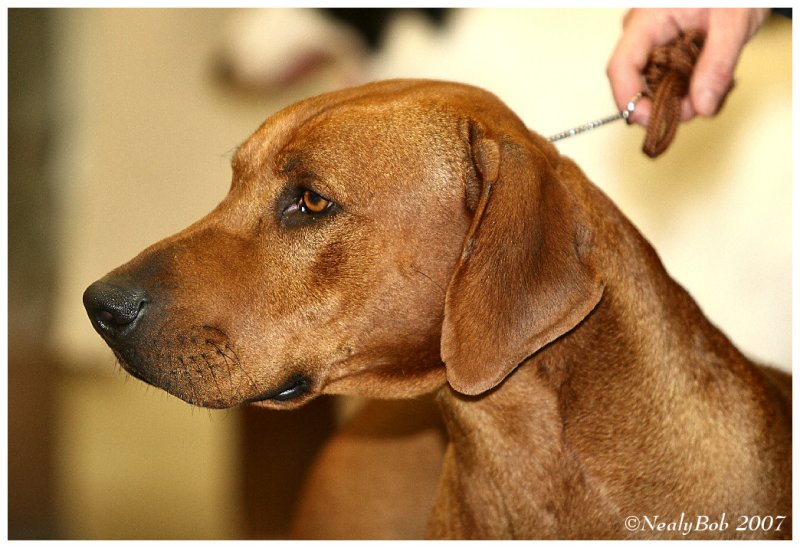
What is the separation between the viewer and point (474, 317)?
2.09m

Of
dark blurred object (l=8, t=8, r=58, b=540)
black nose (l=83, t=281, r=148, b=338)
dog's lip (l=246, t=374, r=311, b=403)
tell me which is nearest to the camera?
black nose (l=83, t=281, r=148, b=338)

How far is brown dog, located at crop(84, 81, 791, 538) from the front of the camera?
2.09m

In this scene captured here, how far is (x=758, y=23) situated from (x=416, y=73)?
249 cm

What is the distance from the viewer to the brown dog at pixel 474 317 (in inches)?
82.4

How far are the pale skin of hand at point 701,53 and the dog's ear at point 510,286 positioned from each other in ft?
2.96

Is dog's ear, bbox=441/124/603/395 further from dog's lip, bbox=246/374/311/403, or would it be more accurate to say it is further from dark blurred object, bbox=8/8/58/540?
dark blurred object, bbox=8/8/58/540

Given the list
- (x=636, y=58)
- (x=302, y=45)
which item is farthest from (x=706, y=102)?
(x=302, y=45)

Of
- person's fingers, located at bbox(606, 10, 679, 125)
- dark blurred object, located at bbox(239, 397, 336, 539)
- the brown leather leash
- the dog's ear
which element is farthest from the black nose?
dark blurred object, located at bbox(239, 397, 336, 539)

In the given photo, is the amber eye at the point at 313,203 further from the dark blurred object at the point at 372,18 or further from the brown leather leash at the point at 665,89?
the dark blurred object at the point at 372,18

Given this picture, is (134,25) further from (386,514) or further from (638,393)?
(638,393)

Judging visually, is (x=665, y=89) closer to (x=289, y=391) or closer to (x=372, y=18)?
(x=289, y=391)

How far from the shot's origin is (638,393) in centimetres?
226

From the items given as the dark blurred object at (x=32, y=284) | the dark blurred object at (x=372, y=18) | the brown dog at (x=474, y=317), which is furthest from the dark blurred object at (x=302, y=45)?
the brown dog at (x=474, y=317)

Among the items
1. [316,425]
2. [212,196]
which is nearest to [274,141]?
[316,425]
